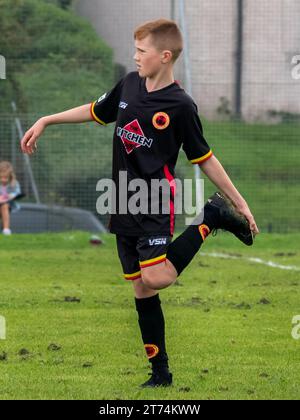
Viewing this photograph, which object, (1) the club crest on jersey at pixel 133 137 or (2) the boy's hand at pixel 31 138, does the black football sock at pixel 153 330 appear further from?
(2) the boy's hand at pixel 31 138

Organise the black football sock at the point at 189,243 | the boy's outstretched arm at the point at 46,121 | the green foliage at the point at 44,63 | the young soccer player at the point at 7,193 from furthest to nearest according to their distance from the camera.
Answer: the green foliage at the point at 44,63 → the young soccer player at the point at 7,193 → the boy's outstretched arm at the point at 46,121 → the black football sock at the point at 189,243

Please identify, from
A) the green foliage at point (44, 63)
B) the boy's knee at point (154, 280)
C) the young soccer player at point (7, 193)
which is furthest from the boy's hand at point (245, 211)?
the green foliage at point (44, 63)

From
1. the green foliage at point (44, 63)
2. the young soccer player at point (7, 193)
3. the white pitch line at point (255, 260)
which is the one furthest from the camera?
the green foliage at point (44, 63)

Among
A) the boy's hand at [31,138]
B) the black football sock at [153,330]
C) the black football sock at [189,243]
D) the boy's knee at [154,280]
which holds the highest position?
the boy's hand at [31,138]

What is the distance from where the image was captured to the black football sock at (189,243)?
623 cm

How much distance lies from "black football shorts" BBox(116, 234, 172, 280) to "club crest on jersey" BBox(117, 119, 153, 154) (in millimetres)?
512

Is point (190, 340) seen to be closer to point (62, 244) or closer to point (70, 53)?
point (62, 244)

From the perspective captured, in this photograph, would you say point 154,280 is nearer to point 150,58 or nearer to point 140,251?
point 140,251

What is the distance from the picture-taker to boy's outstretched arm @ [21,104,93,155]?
6.33m

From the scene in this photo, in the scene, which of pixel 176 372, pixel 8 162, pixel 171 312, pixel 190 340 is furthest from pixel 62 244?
pixel 176 372

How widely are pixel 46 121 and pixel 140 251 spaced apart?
3.26 ft

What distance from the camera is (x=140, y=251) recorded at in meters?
6.15

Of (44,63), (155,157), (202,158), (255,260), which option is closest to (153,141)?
(155,157)

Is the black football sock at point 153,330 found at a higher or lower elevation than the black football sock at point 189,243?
lower
